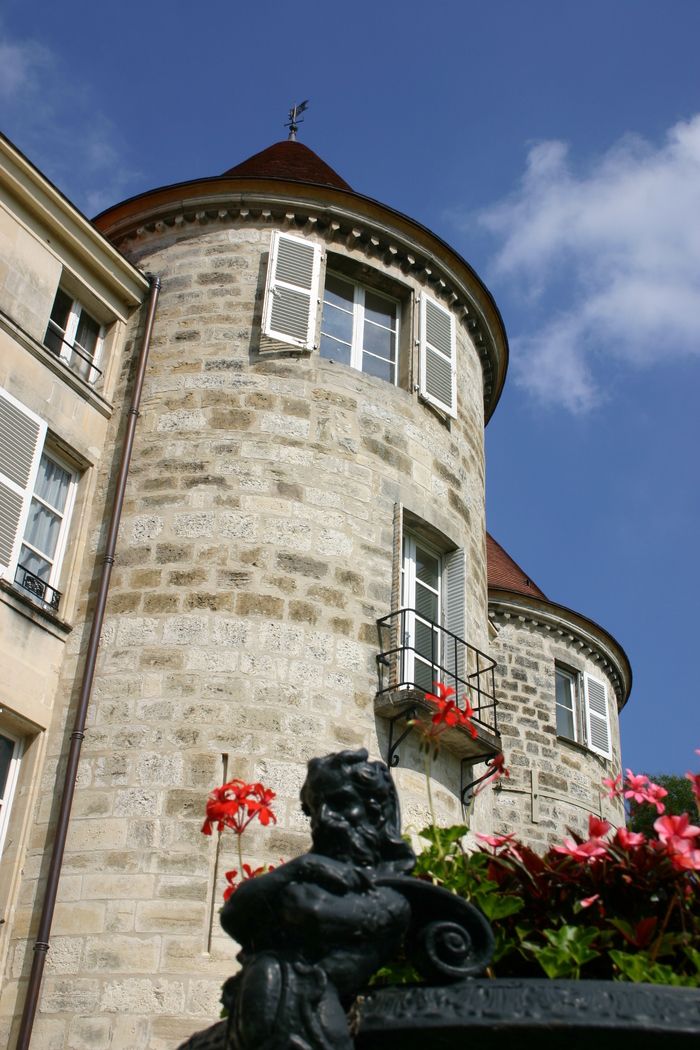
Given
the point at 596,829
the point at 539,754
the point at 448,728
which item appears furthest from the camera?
the point at 539,754

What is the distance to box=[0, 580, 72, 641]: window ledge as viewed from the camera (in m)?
9.16

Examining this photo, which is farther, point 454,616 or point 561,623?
point 561,623

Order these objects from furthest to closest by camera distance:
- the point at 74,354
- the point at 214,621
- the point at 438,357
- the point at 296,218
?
the point at 438,357 → the point at 296,218 → the point at 74,354 → the point at 214,621

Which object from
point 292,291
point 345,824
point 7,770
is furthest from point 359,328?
point 345,824

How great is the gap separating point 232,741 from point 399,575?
2.44 metres

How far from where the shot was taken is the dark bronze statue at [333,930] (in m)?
2.43

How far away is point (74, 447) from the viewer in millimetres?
10562

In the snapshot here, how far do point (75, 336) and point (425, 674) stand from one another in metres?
4.92

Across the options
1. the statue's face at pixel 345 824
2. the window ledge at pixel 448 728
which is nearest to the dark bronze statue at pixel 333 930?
the statue's face at pixel 345 824

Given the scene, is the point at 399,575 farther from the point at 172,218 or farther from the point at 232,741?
the point at 172,218

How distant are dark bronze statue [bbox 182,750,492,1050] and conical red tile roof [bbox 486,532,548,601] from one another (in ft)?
51.4

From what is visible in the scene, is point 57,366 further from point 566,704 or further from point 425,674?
point 566,704

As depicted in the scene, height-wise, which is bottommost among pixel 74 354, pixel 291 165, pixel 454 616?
pixel 454 616

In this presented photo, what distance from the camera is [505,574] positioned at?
1953 centimetres
